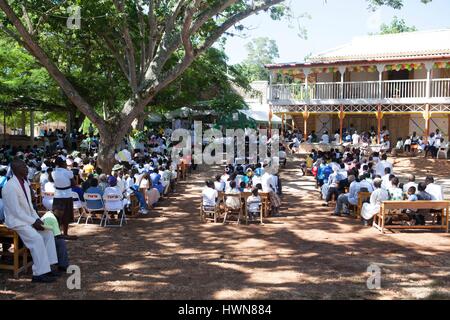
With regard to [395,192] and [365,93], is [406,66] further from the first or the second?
[395,192]

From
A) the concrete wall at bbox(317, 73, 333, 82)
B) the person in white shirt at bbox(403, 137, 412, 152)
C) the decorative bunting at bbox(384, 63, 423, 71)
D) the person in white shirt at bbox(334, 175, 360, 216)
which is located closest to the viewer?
the person in white shirt at bbox(334, 175, 360, 216)

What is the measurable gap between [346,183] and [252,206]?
3.40 metres

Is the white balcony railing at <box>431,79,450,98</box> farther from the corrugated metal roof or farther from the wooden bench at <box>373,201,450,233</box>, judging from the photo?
the wooden bench at <box>373,201,450,233</box>

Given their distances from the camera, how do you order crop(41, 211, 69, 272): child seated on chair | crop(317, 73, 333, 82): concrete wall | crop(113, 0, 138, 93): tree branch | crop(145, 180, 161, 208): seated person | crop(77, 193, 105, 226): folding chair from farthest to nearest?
crop(317, 73, 333, 82): concrete wall < crop(113, 0, 138, 93): tree branch < crop(145, 180, 161, 208): seated person < crop(77, 193, 105, 226): folding chair < crop(41, 211, 69, 272): child seated on chair

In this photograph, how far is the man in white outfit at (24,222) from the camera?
6941 millimetres

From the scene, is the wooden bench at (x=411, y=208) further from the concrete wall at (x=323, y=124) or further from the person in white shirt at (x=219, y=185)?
the concrete wall at (x=323, y=124)

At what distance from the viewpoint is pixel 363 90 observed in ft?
80.9

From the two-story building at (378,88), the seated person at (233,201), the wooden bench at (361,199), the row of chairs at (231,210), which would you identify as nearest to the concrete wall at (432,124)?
the two-story building at (378,88)

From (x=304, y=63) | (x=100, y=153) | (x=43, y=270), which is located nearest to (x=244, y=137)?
(x=304, y=63)

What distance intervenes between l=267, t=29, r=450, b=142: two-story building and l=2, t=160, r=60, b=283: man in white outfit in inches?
774

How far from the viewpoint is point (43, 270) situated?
698cm

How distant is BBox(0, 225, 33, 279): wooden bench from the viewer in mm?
7089

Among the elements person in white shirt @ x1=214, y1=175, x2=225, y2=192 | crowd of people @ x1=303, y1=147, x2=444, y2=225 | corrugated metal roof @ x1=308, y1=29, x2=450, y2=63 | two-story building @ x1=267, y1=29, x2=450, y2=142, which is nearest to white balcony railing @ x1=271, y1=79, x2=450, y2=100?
two-story building @ x1=267, y1=29, x2=450, y2=142
